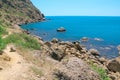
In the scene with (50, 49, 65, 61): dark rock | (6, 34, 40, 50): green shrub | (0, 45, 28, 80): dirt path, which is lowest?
(50, 49, 65, 61): dark rock

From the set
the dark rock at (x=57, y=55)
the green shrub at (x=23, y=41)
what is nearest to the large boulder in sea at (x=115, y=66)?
the dark rock at (x=57, y=55)

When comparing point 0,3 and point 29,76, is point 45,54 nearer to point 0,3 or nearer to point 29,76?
point 29,76

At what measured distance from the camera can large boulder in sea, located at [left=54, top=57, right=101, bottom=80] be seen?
1944 centimetres

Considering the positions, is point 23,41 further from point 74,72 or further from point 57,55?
point 74,72

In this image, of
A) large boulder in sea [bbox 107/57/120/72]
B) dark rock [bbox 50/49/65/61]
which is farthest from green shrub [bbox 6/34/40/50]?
large boulder in sea [bbox 107/57/120/72]

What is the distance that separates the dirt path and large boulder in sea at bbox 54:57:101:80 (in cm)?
280

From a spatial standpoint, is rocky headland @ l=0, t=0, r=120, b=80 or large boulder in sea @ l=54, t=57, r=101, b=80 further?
rocky headland @ l=0, t=0, r=120, b=80

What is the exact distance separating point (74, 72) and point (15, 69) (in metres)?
4.86

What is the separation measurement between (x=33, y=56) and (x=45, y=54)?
86.8 inches

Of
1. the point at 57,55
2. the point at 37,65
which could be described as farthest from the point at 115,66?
the point at 37,65

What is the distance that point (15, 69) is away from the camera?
21.4m

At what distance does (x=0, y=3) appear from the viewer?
524ft

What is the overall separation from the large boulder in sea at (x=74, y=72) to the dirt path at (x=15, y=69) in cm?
280

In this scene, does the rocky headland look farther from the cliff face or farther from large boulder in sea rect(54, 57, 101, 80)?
the cliff face
